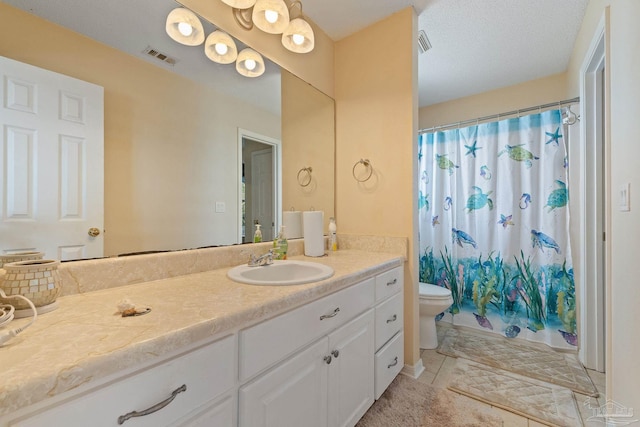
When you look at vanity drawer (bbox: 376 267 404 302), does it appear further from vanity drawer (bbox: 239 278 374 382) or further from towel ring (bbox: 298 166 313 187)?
towel ring (bbox: 298 166 313 187)

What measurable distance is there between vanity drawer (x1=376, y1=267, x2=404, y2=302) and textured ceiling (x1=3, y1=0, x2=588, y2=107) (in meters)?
1.25

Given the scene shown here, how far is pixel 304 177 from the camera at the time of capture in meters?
1.85

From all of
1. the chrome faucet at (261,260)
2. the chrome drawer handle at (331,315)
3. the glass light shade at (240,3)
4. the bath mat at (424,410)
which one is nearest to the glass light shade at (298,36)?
the glass light shade at (240,3)

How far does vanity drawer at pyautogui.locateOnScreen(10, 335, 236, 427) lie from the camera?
47 cm

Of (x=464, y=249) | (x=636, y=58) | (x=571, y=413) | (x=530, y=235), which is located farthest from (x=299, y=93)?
(x=571, y=413)

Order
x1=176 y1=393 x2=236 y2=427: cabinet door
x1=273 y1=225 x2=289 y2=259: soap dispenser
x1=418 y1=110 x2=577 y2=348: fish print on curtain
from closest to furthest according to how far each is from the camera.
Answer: x1=176 y1=393 x2=236 y2=427: cabinet door → x1=273 y1=225 x2=289 y2=259: soap dispenser → x1=418 y1=110 x2=577 y2=348: fish print on curtain

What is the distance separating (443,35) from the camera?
199 centimetres

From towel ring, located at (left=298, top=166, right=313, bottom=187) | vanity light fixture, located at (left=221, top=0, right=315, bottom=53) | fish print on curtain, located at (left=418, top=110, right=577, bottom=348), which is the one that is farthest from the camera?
fish print on curtain, located at (left=418, top=110, right=577, bottom=348)

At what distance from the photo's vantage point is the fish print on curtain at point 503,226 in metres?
2.07

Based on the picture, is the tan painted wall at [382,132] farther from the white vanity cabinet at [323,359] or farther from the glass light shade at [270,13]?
the glass light shade at [270,13]

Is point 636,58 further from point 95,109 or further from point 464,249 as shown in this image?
point 95,109

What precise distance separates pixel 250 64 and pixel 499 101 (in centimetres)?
257

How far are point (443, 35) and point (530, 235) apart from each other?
1.72 meters

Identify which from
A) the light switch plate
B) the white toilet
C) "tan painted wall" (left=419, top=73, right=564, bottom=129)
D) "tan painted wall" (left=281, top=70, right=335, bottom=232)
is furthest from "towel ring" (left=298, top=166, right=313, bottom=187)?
"tan painted wall" (left=419, top=73, right=564, bottom=129)
